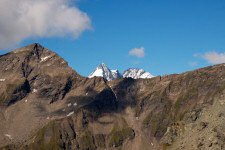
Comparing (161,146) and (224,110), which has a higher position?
(224,110)

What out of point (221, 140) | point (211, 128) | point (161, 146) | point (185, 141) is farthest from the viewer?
point (161, 146)

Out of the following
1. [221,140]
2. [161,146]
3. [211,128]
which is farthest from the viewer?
[161,146]

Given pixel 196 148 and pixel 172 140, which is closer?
pixel 196 148

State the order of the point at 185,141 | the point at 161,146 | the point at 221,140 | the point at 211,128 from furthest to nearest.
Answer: the point at 161,146, the point at 185,141, the point at 211,128, the point at 221,140

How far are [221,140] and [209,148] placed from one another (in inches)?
83.1

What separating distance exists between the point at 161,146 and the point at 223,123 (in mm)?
12816

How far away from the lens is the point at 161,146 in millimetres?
58375

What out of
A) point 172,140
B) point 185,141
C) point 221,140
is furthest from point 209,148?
point 172,140

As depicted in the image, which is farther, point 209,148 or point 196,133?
point 196,133

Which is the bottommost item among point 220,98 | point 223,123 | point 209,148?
point 209,148

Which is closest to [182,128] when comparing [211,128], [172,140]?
[172,140]

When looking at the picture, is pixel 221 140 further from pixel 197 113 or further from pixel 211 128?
pixel 197 113

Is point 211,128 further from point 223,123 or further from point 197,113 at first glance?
point 197,113

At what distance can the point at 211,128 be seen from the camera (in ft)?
165
